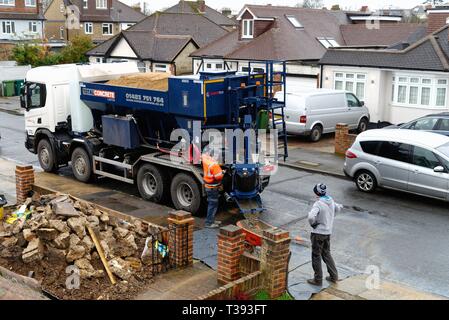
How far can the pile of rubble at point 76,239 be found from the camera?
9023mm

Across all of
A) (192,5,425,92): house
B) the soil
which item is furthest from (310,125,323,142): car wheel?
the soil

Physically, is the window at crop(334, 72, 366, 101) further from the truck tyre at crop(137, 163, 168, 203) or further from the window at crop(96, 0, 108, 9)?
the window at crop(96, 0, 108, 9)

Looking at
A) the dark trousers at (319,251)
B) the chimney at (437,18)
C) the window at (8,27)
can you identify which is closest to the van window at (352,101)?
the chimney at (437,18)

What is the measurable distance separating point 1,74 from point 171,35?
462 inches

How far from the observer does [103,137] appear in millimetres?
15359

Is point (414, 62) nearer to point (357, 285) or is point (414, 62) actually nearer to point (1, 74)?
point (357, 285)

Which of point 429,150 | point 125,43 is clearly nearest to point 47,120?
point 429,150

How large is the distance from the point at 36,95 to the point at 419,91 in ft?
48.0

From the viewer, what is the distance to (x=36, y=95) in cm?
1695

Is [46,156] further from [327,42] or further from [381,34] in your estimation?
[381,34]

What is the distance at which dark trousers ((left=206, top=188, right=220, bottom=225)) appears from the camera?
39.4ft

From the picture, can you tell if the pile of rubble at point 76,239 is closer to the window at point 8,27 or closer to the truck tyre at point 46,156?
the truck tyre at point 46,156

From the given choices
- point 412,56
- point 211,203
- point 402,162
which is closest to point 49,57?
point 412,56

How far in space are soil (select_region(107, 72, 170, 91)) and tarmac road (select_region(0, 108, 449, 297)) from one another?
2874 mm
